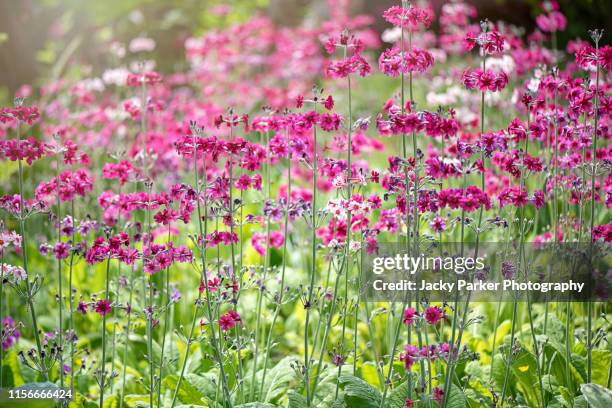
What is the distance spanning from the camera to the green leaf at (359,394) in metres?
2.97

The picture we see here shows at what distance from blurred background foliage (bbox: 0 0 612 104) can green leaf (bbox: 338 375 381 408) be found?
376 centimetres

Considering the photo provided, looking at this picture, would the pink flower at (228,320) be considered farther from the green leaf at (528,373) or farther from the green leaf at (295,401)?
the green leaf at (528,373)

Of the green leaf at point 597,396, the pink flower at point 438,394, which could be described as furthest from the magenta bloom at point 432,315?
the green leaf at point 597,396

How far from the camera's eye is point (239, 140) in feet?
9.36

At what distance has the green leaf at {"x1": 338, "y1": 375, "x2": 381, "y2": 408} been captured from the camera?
297cm

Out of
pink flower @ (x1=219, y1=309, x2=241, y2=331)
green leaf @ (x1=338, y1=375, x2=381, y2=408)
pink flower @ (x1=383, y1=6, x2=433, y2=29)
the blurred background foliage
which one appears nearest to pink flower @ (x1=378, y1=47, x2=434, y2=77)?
pink flower @ (x1=383, y1=6, x2=433, y2=29)

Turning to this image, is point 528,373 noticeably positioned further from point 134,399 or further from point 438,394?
point 134,399

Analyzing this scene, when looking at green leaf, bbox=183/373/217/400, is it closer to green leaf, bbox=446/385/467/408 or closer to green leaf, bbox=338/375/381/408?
green leaf, bbox=338/375/381/408

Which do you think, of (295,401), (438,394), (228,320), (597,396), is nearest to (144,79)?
(228,320)

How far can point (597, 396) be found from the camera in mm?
2703

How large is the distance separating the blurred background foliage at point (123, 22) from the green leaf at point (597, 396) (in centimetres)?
446

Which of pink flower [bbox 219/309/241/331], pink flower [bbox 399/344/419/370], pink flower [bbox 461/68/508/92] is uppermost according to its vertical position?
pink flower [bbox 461/68/508/92]

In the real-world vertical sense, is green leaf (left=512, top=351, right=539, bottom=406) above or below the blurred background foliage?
below

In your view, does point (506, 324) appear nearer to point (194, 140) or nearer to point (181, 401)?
point (181, 401)
